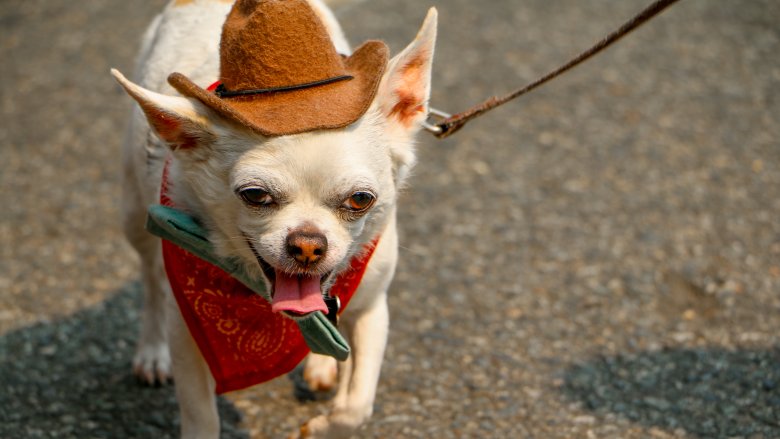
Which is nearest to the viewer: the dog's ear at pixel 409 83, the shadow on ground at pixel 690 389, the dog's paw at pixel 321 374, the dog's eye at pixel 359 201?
the dog's eye at pixel 359 201

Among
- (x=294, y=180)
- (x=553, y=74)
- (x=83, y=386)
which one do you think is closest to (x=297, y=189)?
(x=294, y=180)

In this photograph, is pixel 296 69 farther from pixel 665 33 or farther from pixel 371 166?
pixel 665 33

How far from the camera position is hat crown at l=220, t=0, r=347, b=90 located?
274 cm

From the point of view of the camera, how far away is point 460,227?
5703mm

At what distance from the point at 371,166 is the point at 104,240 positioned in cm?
322

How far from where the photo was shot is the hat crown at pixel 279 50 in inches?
108

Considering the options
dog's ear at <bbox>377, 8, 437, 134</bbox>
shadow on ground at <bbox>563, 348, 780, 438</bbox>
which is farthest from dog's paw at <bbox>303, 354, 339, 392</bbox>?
dog's ear at <bbox>377, 8, 437, 134</bbox>

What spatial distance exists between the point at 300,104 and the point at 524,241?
3.03 meters

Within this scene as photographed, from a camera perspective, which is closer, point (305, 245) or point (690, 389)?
point (305, 245)

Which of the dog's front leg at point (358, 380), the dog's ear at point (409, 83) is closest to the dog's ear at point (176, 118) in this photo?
the dog's ear at point (409, 83)

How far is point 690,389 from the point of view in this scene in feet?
13.3

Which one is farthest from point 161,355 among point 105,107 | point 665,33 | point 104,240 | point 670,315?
point 665,33

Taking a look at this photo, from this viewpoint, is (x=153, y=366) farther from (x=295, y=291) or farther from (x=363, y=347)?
(x=295, y=291)

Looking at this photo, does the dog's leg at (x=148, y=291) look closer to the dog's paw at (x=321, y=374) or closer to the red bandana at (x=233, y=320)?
the dog's paw at (x=321, y=374)
